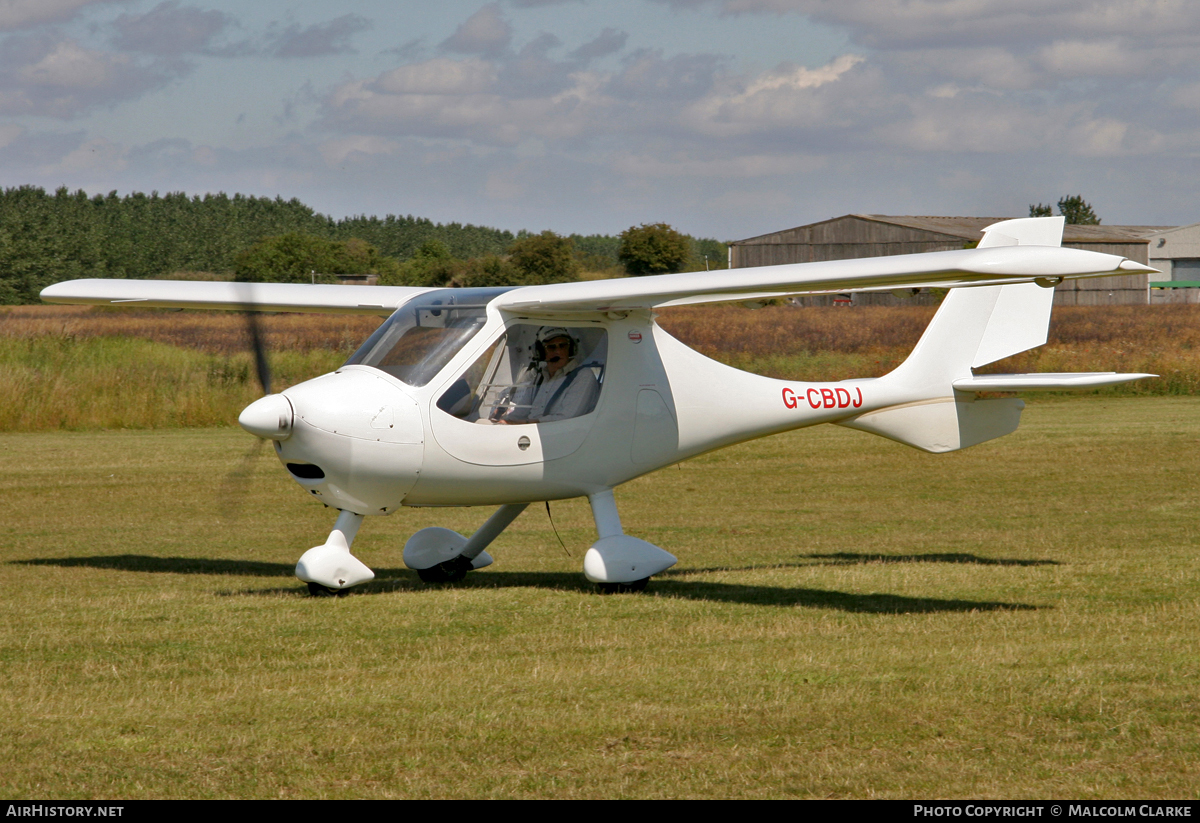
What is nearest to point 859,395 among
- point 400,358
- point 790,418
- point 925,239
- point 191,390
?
point 790,418

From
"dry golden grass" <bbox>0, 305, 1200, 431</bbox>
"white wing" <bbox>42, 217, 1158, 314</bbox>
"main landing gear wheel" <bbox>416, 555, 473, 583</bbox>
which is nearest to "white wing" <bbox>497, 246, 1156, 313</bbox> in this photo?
"white wing" <bbox>42, 217, 1158, 314</bbox>

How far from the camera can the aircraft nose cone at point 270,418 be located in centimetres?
862

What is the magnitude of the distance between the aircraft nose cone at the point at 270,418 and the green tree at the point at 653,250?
72.2 feet

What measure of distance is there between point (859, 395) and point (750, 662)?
452 centimetres

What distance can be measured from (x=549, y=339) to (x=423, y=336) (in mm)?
986

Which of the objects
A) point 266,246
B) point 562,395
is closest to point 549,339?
point 562,395

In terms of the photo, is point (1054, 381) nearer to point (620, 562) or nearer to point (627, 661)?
point (620, 562)

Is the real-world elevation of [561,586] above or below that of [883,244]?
below

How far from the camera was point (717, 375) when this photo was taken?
10.6 m

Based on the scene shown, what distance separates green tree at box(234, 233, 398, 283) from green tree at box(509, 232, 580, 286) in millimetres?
19928

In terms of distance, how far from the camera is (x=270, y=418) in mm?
8664

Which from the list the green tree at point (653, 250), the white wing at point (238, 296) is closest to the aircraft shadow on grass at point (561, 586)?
the white wing at point (238, 296)

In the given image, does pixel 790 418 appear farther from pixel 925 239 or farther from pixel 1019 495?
pixel 925 239

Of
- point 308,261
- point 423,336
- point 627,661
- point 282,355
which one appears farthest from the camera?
point 308,261
